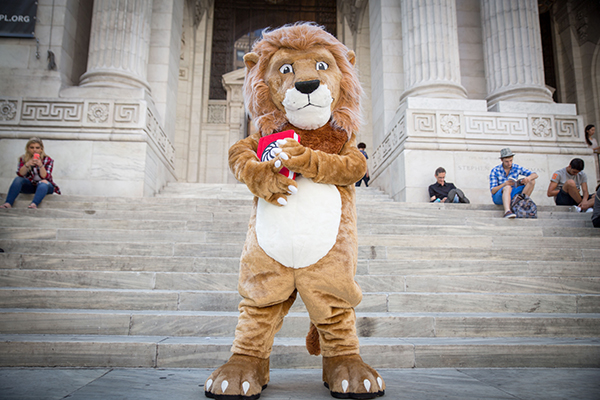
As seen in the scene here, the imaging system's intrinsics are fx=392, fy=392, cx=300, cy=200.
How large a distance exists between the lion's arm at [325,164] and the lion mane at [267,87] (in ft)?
0.69

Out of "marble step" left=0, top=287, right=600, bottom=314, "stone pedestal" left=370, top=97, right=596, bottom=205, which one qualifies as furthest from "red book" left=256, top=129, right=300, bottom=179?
"stone pedestal" left=370, top=97, right=596, bottom=205

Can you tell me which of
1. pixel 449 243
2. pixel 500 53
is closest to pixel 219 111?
pixel 500 53

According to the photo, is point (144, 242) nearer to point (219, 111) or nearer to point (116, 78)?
point (116, 78)

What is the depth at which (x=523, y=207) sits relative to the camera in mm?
5617

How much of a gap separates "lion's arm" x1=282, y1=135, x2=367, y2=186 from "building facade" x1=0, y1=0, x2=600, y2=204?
600cm

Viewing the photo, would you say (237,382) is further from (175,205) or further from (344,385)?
(175,205)

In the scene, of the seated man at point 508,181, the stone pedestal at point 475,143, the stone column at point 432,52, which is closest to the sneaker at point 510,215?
the seated man at point 508,181

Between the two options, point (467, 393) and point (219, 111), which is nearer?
point (467, 393)

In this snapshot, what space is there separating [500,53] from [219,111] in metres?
10.8

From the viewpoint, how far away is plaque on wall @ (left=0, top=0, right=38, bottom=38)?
8.20 m

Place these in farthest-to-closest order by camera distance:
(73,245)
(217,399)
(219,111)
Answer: (219,111), (73,245), (217,399)

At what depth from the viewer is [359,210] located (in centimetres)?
555

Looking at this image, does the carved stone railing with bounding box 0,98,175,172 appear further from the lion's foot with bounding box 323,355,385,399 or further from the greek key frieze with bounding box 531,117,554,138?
the greek key frieze with bounding box 531,117,554,138

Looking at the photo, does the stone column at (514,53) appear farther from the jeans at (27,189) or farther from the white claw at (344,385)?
the jeans at (27,189)
